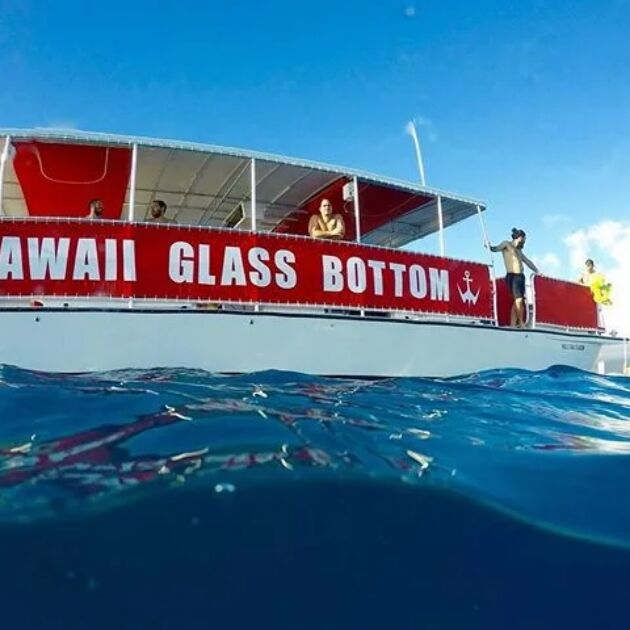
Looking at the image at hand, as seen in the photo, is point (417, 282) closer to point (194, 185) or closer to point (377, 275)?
point (377, 275)

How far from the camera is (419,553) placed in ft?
5.93

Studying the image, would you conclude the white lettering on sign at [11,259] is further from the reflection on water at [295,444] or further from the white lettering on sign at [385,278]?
the white lettering on sign at [385,278]

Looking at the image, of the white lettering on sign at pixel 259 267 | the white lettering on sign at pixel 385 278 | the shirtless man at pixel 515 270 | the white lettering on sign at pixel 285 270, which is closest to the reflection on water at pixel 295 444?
the white lettering on sign at pixel 259 267

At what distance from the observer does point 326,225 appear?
7340mm

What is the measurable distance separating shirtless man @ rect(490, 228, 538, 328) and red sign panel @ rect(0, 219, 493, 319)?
1149 millimetres

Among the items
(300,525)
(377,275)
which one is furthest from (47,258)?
(300,525)

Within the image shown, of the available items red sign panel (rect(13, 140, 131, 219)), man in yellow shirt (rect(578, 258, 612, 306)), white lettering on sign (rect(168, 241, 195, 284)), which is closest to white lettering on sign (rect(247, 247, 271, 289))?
white lettering on sign (rect(168, 241, 195, 284))

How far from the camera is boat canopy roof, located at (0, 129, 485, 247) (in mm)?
6559

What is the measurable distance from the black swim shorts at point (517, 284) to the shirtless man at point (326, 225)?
288cm

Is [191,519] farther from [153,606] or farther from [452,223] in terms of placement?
[452,223]

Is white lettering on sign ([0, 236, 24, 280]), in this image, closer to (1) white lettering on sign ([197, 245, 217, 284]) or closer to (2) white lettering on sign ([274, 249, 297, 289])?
(1) white lettering on sign ([197, 245, 217, 284])

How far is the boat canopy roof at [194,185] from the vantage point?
656cm

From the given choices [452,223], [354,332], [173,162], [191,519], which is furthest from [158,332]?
[452,223]

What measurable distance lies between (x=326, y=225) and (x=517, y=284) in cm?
319
